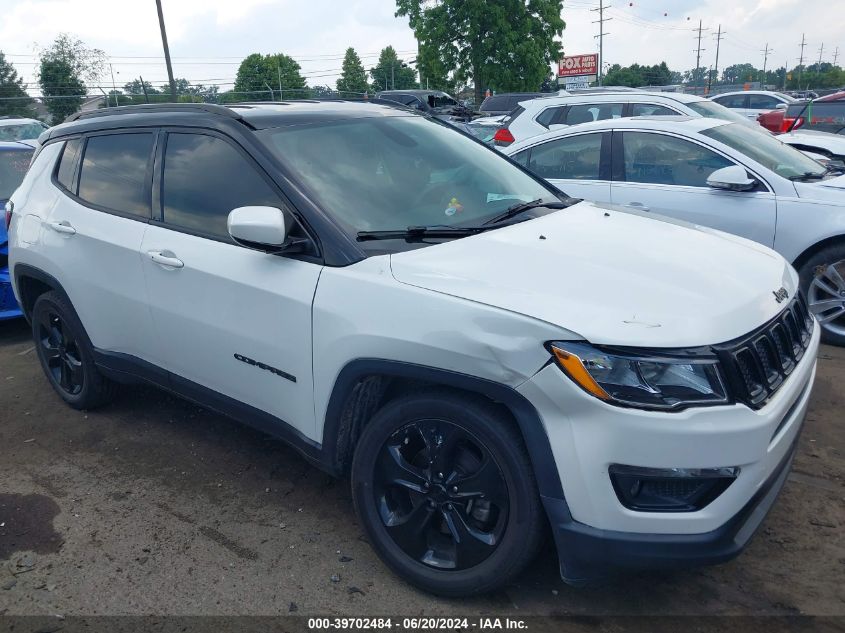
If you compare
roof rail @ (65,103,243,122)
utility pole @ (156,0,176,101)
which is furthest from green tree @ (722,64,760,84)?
roof rail @ (65,103,243,122)

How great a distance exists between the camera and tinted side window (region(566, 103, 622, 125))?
8953 millimetres

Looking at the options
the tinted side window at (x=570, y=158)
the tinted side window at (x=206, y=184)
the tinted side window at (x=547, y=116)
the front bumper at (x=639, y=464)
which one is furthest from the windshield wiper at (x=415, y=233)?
the tinted side window at (x=547, y=116)

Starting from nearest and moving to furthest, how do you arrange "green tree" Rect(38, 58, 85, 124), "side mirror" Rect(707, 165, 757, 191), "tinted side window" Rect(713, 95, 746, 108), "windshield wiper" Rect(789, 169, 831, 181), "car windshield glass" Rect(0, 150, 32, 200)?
"side mirror" Rect(707, 165, 757, 191) → "windshield wiper" Rect(789, 169, 831, 181) → "car windshield glass" Rect(0, 150, 32, 200) → "tinted side window" Rect(713, 95, 746, 108) → "green tree" Rect(38, 58, 85, 124)

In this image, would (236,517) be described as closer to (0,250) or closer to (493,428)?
(493,428)

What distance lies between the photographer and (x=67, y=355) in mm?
4414

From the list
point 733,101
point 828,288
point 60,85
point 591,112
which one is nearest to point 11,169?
point 591,112

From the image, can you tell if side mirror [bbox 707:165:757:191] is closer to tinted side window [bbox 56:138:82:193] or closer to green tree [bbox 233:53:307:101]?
tinted side window [bbox 56:138:82:193]

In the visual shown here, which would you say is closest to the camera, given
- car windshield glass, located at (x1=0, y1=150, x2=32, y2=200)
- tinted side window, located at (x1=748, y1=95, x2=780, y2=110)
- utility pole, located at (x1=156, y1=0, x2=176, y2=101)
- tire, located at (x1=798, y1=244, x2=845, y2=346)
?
tire, located at (x1=798, y1=244, x2=845, y2=346)

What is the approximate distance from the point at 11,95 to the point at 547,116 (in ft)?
132

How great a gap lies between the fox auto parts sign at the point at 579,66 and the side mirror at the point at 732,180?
59342 mm

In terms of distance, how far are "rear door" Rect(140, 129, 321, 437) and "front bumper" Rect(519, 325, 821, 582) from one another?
1080mm

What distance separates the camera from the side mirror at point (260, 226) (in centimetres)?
276

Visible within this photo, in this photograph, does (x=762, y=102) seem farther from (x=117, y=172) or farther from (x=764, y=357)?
(x=764, y=357)

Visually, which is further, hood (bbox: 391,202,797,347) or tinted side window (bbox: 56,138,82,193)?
tinted side window (bbox: 56,138,82,193)
